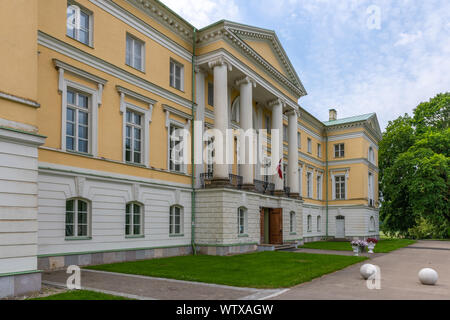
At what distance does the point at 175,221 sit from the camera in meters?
19.8

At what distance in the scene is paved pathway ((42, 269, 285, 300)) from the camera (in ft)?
29.9

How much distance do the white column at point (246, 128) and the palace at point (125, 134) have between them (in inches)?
3.5

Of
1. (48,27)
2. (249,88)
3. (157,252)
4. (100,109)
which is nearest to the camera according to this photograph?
(48,27)

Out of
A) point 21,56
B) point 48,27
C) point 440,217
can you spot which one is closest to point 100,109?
point 48,27

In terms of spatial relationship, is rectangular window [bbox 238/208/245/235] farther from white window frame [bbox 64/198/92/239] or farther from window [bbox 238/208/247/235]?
white window frame [bbox 64/198/92/239]

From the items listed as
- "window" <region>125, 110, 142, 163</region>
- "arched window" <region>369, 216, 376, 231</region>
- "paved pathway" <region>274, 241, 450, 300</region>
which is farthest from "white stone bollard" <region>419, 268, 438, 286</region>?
"arched window" <region>369, 216, 376, 231</region>

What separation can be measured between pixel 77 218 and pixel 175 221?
20.1 ft

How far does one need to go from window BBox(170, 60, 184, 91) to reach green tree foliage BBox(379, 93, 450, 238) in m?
26.6

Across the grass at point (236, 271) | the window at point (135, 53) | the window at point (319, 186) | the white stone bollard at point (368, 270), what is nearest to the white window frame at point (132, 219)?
the grass at point (236, 271)

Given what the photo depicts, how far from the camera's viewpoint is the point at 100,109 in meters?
15.9

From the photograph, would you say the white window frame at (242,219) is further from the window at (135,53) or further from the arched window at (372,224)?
the arched window at (372,224)

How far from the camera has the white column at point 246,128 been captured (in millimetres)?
23031

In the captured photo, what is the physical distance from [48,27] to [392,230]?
135ft
